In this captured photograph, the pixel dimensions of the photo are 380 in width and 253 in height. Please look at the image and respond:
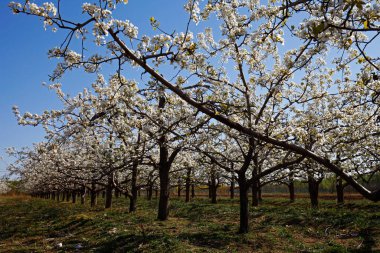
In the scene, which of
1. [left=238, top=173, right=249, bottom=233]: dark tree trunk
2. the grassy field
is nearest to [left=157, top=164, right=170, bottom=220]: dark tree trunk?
the grassy field

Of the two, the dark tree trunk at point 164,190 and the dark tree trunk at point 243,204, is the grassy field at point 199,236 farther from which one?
the dark tree trunk at point 164,190

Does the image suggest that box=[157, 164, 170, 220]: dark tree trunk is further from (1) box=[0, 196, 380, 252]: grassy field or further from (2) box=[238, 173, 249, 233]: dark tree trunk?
(2) box=[238, 173, 249, 233]: dark tree trunk

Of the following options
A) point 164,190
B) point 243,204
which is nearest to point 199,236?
point 243,204

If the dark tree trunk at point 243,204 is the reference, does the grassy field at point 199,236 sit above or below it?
below

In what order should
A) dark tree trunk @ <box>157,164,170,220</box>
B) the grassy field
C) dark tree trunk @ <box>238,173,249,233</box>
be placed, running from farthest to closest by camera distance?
dark tree trunk @ <box>157,164,170,220</box> < dark tree trunk @ <box>238,173,249,233</box> < the grassy field

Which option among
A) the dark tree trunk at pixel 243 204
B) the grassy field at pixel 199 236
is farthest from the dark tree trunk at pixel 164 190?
the dark tree trunk at pixel 243 204

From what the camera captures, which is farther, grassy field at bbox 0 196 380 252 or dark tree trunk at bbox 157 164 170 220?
dark tree trunk at bbox 157 164 170 220

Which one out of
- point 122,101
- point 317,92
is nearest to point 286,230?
point 317,92

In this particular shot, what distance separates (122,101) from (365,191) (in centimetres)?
813

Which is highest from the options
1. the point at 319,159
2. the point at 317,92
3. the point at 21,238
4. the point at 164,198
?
the point at 317,92

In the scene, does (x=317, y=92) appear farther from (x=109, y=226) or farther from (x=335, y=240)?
(x=109, y=226)

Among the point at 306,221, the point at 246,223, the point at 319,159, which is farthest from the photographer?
the point at 306,221

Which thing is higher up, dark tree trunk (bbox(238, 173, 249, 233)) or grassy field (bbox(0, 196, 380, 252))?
dark tree trunk (bbox(238, 173, 249, 233))

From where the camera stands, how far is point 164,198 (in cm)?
1814
